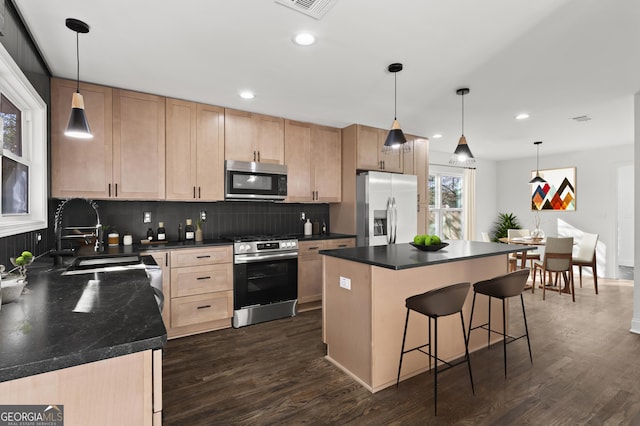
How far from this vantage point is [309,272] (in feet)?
13.5

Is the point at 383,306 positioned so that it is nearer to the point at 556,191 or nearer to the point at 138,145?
the point at 138,145

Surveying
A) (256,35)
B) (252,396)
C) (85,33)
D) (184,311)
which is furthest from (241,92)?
(252,396)

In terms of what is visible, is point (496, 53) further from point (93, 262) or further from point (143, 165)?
point (93, 262)

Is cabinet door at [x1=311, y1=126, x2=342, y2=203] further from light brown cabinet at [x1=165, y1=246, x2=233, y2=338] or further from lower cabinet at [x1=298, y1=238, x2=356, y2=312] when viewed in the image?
light brown cabinet at [x1=165, y1=246, x2=233, y2=338]

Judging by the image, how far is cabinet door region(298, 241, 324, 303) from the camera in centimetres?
405

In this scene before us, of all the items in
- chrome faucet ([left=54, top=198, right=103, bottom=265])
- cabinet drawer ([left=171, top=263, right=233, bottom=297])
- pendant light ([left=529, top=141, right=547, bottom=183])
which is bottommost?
cabinet drawer ([left=171, top=263, right=233, bottom=297])

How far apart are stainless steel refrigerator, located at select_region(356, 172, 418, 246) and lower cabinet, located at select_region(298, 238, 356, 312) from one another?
59 cm

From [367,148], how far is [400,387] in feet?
10.2

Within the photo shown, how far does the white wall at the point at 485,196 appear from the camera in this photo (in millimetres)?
7344

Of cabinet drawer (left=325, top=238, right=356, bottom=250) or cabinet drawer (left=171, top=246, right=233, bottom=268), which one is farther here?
cabinet drawer (left=325, top=238, right=356, bottom=250)

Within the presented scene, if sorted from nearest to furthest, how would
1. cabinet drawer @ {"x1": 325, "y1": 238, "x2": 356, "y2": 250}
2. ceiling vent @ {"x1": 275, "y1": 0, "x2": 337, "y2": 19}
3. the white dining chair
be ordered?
ceiling vent @ {"x1": 275, "y1": 0, "x2": 337, "y2": 19} < cabinet drawer @ {"x1": 325, "y1": 238, "x2": 356, "y2": 250} < the white dining chair

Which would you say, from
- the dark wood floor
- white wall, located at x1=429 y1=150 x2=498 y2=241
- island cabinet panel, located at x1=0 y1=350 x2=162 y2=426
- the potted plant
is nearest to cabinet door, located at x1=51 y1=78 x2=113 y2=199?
the dark wood floor

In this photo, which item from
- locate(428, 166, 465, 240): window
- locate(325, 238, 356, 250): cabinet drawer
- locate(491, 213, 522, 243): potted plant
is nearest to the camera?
locate(325, 238, 356, 250): cabinet drawer

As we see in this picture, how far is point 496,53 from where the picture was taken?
2.52m
